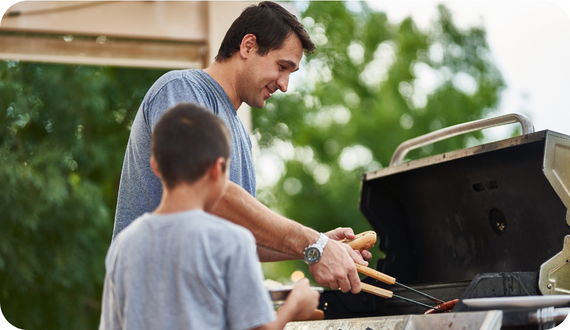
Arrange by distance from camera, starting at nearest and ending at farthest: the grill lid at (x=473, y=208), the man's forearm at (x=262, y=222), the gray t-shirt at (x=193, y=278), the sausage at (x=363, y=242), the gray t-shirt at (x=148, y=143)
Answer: the gray t-shirt at (x=193, y=278)
the man's forearm at (x=262, y=222)
the gray t-shirt at (x=148, y=143)
the sausage at (x=363, y=242)
the grill lid at (x=473, y=208)

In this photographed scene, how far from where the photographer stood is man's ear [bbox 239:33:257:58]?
8.28 ft

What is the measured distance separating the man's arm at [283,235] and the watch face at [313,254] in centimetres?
2

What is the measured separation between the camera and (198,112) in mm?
1496

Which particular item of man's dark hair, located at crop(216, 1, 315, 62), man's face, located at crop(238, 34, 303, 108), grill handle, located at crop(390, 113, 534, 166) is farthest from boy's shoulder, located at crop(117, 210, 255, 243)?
grill handle, located at crop(390, 113, 534, 166)

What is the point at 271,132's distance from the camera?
10.6 m

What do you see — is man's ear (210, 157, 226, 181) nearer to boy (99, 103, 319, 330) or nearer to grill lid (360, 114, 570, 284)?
boy (99, 103, 319, 330)

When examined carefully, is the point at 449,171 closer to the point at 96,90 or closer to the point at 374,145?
the point at 96,90

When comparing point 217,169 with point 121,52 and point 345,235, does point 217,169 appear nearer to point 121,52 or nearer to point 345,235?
point 345,235

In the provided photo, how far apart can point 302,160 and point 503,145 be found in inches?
435

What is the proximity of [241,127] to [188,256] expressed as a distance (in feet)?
4.17

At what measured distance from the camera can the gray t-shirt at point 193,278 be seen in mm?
1337

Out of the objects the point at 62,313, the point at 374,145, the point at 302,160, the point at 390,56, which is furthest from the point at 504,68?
the point at 62,313

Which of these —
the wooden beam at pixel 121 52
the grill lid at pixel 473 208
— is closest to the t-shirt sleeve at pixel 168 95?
the grill lid at pixel 473 208

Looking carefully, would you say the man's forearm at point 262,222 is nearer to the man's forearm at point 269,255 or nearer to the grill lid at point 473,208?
the man's forearm at point 269,255
